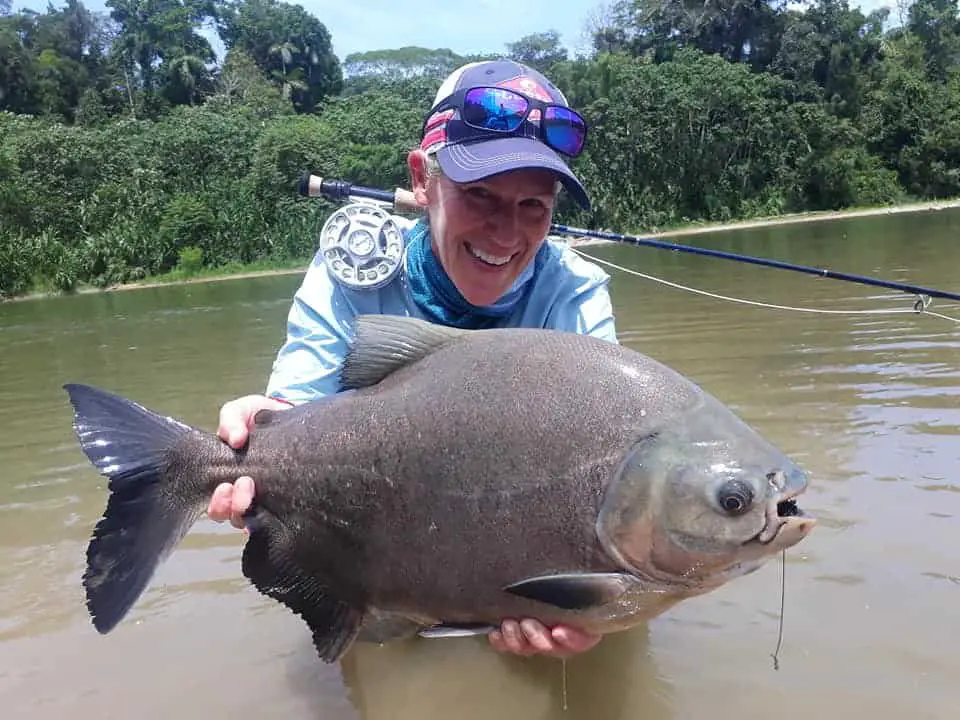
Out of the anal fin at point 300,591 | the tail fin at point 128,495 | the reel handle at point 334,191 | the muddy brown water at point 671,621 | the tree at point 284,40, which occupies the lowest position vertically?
the muddy brown water at point 671,621

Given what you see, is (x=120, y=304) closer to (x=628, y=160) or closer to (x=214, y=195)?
(x=214, y=195)

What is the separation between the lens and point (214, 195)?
1207 inches

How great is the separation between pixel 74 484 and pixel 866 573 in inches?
178

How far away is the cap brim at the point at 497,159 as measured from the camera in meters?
2.34

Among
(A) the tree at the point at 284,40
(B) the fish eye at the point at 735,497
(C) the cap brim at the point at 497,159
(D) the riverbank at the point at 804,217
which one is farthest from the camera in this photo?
(A) the tree at the point at 284,40

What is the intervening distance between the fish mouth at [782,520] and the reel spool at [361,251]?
157cm

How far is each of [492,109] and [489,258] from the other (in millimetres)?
448

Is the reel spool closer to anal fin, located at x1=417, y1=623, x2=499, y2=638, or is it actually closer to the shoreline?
anal fin, located at x1=417, y1=623, x2=499, y2=638

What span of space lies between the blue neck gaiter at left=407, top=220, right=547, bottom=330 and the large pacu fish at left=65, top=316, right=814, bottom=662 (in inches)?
29.8

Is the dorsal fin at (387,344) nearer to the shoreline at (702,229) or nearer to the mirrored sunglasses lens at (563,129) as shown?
the mirrored sunglasses lens at (563,129)

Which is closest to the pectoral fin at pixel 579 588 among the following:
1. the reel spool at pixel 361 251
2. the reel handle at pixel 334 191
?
the reel spool at pixel 361 251

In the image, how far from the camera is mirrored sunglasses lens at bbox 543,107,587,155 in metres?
2.55

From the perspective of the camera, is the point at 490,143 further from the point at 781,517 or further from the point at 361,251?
the point at 781,517

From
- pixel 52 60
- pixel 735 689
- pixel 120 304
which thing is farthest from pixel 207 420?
pixel 52 60
